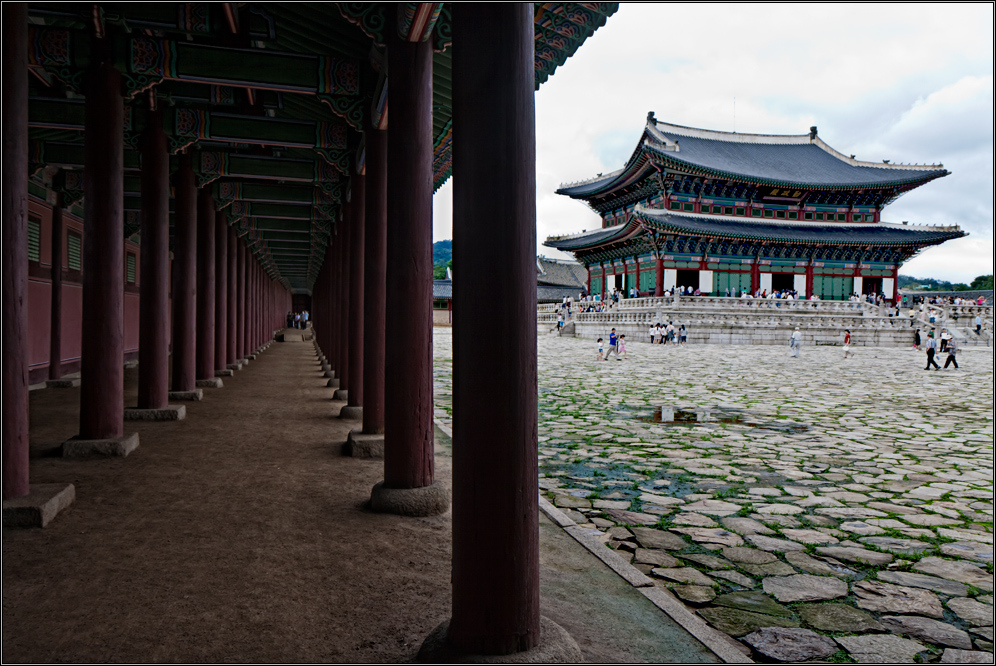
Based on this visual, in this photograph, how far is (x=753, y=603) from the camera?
3.48 m

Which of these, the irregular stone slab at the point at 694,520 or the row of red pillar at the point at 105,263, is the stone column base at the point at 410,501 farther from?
the row of red pillar at the point at 105,263

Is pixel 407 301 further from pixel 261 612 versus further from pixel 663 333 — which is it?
pixel 663 333

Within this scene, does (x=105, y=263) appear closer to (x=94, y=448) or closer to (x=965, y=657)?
(x=94, y=448)

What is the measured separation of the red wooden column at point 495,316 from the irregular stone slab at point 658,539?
2.05m

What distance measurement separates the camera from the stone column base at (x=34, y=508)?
4.30 m

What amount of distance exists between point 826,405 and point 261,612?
1086 centimetres

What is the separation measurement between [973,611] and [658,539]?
1.78 metres

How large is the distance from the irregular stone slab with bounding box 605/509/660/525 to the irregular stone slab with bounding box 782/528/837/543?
0.93 metres

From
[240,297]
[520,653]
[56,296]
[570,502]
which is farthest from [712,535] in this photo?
[240,297]

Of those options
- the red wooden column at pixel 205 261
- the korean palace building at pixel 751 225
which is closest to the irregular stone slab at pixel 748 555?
the red wooden column at pixel 205 261

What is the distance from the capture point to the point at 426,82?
4.88 meters

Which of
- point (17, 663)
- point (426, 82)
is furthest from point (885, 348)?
point (17, 663)

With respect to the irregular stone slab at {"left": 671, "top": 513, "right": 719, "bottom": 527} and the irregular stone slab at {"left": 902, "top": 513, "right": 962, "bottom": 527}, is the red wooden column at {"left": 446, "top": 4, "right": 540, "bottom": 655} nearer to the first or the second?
the irregular stone slab at {"left": 671, "top": 513, "right": 719, "bottom": 527}

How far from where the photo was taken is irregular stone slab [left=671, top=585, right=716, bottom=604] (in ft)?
11.5
